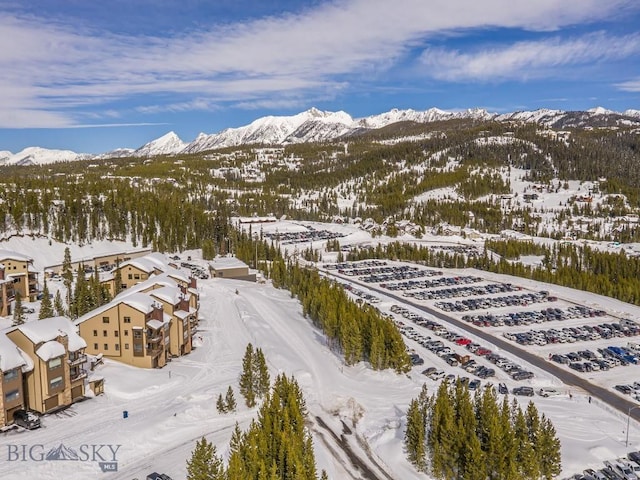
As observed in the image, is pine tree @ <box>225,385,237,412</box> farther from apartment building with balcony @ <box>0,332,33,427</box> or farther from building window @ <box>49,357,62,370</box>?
apartment building with balcony @ <box>0,332,33,427</box>

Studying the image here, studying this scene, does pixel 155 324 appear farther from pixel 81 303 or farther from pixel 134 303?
pixel 81 303

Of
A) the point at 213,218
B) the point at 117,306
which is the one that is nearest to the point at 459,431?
the point at 117,306

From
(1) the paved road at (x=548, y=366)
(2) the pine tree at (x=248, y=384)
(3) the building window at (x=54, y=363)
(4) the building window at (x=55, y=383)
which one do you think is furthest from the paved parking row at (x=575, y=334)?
(3) the building window at (x=54, y=363)

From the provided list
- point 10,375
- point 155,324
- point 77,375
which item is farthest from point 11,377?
point 155,324

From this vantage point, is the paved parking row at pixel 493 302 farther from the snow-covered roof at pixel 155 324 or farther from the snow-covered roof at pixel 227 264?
the snow-covered roof at pixel 155 324

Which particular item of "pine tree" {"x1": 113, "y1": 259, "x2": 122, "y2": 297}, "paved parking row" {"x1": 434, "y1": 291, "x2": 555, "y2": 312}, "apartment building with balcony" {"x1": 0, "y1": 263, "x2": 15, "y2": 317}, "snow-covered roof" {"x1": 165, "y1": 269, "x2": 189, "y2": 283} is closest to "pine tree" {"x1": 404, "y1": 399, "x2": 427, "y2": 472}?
"snow-covered roof" {"x1": 165, "y1": 269, "x2": 189, "y2": 283}

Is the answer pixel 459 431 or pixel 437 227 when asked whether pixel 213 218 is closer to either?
pixel 437 227
